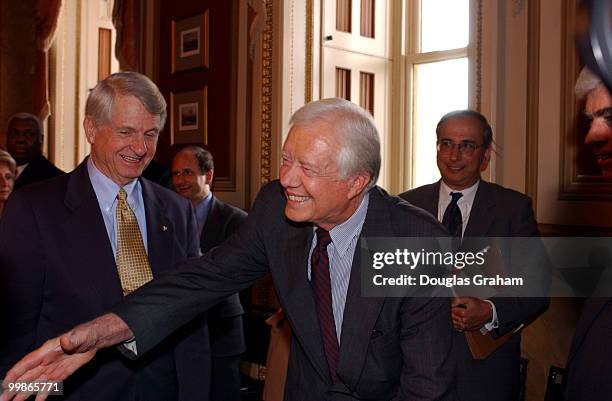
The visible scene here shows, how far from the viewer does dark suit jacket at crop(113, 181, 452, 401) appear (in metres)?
1.57

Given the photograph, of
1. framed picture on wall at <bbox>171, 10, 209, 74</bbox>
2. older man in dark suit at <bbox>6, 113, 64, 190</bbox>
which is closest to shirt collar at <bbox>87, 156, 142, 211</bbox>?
older man in dark suit at <bbox>6, 113, 64, 190</bbox>

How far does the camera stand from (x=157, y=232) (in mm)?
2047

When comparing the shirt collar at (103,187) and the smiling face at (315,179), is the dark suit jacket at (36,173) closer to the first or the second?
the shirt collar at (103,187)

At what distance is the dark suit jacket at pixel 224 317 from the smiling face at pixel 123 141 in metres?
1.35

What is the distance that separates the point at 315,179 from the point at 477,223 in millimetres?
1056

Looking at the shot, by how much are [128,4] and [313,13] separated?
2442mm

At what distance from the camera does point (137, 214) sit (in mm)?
2057

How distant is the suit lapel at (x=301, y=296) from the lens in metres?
1.62

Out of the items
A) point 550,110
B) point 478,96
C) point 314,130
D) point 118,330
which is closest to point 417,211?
point 314,130

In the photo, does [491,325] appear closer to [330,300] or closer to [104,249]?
[330,300]

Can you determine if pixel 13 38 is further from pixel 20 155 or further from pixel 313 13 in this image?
pixel 313 13

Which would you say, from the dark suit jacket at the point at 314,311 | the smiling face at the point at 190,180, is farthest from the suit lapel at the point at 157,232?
the smiling face at the point at 190,180

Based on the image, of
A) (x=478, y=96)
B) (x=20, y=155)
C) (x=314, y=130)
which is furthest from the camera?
(x=20, y=155)

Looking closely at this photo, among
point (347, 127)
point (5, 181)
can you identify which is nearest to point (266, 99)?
point (5, 181)
